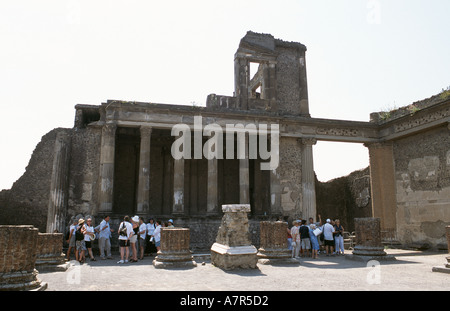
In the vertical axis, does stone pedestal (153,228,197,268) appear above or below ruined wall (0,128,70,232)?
below

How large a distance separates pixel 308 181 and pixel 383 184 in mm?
3407

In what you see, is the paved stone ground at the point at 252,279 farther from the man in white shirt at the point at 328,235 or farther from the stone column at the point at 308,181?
the stone column at the point at 308,181

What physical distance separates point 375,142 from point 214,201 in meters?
8.41

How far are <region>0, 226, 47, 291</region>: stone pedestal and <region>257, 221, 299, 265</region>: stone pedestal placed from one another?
5.37 m

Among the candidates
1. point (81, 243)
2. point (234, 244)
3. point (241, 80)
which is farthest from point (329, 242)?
point (241, 80)

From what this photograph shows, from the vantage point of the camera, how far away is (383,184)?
15375mm

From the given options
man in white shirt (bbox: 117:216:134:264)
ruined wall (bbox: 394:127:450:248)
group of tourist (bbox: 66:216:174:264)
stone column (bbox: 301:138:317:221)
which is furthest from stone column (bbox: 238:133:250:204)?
ruined wall (bbox: 394:127:450:248)

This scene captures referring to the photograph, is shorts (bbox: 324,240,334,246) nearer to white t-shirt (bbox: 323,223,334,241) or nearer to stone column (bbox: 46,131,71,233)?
white t-shirt (bbox: 323,223,334,241)

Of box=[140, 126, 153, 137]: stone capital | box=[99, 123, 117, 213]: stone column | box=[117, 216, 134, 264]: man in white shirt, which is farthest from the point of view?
box=[140, 126, 153, 137]: stone capital

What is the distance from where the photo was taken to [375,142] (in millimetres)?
16203

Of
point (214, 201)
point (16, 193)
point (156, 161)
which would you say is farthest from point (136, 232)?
point (16, 193)

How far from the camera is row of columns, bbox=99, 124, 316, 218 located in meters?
12.9
